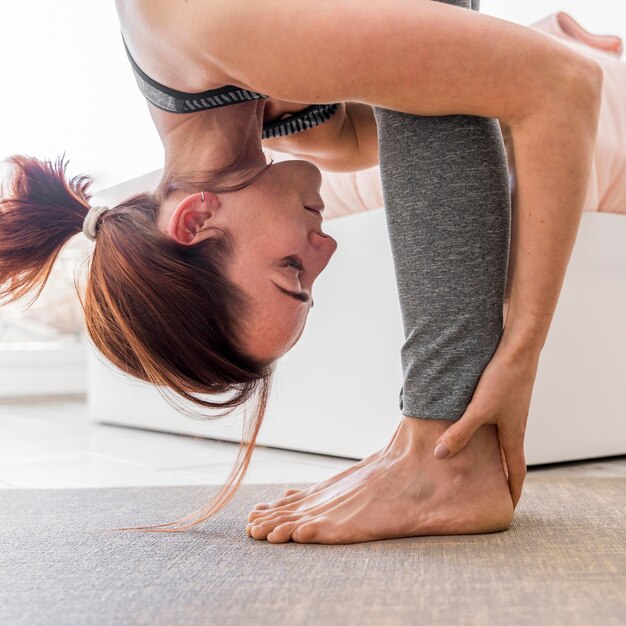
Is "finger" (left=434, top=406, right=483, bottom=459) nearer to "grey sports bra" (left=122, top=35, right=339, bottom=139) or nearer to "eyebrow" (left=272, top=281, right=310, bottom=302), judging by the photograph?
"eyebrow" (left=272, top=281, right=310, bottom=302)

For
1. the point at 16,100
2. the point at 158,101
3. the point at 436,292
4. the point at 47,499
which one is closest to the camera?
the point at 436,292

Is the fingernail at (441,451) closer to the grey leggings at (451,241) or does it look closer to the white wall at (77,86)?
the grey leggings at (451,241)

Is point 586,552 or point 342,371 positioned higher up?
point 586,552

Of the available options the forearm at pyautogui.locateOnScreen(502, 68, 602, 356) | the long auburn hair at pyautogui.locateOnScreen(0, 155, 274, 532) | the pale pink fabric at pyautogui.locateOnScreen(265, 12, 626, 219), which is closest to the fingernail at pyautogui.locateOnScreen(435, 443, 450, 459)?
the forearm at pyautogui.locateOnScreen(502, 68, 602, 356)

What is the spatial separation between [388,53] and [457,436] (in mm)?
418

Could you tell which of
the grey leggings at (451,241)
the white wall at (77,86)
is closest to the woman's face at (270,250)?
the grey leggings at (451,241)

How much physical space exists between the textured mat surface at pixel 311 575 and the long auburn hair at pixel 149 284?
0.13 metres

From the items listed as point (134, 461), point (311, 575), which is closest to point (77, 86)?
point (134, 461)

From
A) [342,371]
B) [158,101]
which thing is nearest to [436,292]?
[158,101]

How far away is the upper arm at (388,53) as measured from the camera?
824 mm

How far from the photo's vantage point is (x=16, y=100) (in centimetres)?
351

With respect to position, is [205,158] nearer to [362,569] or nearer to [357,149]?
[357,149]

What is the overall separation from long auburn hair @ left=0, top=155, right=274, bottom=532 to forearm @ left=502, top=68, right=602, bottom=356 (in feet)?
1.02

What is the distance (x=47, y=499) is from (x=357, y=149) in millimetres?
731
